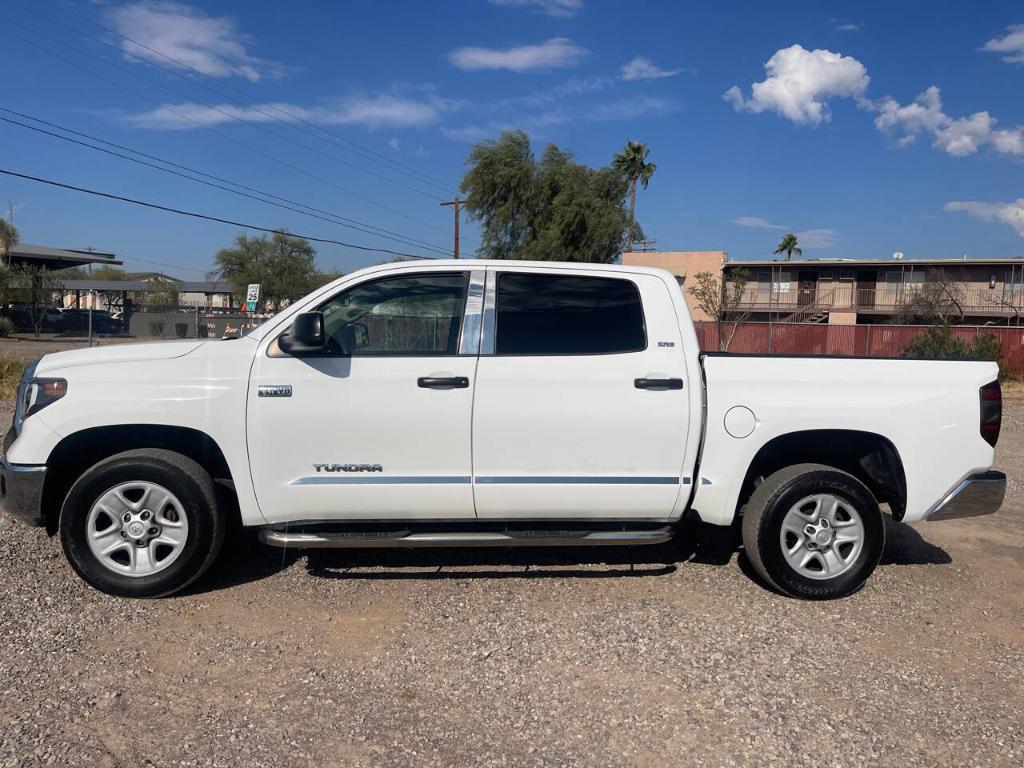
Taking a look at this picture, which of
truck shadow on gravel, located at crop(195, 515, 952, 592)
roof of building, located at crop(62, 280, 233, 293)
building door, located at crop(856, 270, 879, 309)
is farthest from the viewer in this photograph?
roof of building, located at crop(62, 280, 233, 293)

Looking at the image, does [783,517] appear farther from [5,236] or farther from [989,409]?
[5,236]

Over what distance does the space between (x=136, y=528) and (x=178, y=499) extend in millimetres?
283

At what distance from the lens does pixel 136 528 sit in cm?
435

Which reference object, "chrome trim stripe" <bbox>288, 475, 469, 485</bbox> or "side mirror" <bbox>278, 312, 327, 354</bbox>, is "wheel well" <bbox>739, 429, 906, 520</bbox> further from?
"side mirror" <bbox>278, 312, 327, 354</bbox>

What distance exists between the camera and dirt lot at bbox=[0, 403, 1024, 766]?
311cm

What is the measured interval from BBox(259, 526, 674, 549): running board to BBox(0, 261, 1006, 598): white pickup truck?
0.01 m

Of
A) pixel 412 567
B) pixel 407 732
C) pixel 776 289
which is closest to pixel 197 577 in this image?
pixel 412 567

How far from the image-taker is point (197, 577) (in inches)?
175

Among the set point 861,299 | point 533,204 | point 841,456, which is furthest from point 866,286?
point 841,456

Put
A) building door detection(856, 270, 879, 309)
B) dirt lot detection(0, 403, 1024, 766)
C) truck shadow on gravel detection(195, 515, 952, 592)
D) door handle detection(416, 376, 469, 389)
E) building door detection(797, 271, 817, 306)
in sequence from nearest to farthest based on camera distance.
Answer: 1. dirt lot detection(0, 403, 1024, 766)
2. door handle detection(416, 376, 469, 389)
3. truck shadow on gravel detection(195, 515, 952, 592)
4. building door detection(856, 270, 879, 309)
5. building door detection(797, 271, 817, 306)

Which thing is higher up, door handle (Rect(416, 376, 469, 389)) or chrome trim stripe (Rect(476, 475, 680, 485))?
door handle (Rect(416, 376, 469, 389))

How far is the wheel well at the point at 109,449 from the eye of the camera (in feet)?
14.4

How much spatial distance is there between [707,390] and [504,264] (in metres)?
1.39

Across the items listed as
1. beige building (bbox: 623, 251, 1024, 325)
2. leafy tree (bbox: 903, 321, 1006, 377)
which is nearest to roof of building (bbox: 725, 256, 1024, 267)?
beige building (bbox: 623, 251, 1024, 325)
